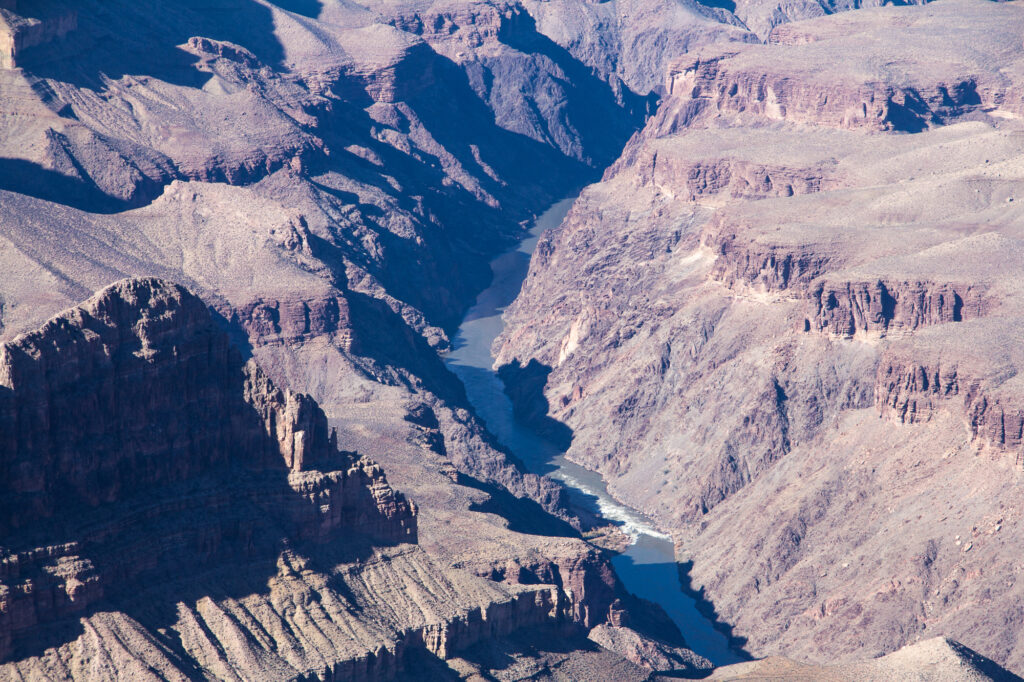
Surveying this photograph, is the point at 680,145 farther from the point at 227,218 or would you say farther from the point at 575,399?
the point at 227,218

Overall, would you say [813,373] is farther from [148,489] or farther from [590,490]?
[148,489]

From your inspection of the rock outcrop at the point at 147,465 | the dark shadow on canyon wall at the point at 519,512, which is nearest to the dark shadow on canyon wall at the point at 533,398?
the dark shadow on canyon wall at the point at 519,512

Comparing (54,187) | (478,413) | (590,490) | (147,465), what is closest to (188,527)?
(147,465)

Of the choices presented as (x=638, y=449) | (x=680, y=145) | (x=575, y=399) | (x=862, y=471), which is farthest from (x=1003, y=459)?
(x=680, y=145)

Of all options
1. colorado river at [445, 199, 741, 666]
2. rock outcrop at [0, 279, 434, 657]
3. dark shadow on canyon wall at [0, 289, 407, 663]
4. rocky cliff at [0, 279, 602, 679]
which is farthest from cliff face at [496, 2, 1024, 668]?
dark shadow on canyon wall at [0, 289, 407, 663]

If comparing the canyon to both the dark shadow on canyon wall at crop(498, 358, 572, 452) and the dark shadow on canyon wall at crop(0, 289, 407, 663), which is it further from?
the dark shadow on canyon wall at crop(498, 358, 572, 452)

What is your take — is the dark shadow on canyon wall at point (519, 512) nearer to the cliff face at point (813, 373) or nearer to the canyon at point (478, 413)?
the canyon at point (478, 413)
